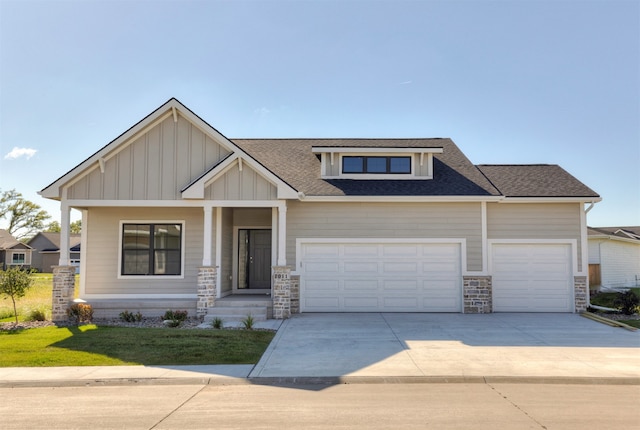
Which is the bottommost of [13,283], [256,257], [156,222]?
[13,283]

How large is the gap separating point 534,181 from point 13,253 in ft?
175

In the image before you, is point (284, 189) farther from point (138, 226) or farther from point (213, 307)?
point (138, 226)

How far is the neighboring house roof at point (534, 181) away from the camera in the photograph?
14211 millimetres

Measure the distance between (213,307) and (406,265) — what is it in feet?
20.0

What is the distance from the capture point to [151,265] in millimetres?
14125

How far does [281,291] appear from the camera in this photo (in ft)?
42.0

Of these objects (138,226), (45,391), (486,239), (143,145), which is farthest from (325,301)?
(45,391)

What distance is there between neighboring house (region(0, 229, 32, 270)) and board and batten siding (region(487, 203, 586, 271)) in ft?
166

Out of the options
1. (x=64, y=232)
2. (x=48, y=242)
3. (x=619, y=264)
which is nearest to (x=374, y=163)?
(x=64, y=232)

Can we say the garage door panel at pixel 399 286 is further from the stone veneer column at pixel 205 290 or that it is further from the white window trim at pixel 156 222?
the white window trim at pixel 156 222

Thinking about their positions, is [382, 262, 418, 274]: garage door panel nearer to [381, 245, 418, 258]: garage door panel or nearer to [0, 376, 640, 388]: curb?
[381, 245, 418, 258]: garage door panel

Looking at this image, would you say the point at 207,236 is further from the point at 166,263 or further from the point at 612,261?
the point at 612,261

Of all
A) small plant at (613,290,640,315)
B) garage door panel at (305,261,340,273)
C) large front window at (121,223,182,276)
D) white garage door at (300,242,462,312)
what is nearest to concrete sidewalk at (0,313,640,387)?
white garage door at (300,242,462,312)

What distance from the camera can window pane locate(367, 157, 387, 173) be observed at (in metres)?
15.4
